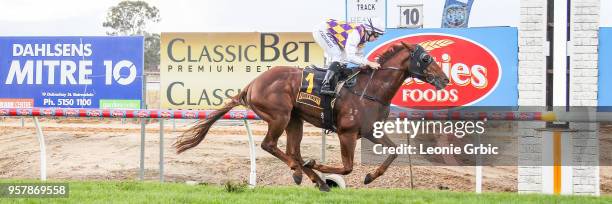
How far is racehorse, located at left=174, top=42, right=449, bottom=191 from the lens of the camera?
7.90 m

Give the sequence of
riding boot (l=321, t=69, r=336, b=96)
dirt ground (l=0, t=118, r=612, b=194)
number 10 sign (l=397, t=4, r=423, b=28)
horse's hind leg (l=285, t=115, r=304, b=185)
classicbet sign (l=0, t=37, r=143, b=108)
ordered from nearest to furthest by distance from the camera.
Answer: riding boot (l=321, t=69, r=336, b=96) → horse's hind leg (l=285, t=115, r=304, b=185) → classicbet sign (l=0, t=37, r=143, b=108) → number 10 sign (l=397, t=4, r=423, b=28) → dirt ground (l=0, t=118, r=612, b=194)

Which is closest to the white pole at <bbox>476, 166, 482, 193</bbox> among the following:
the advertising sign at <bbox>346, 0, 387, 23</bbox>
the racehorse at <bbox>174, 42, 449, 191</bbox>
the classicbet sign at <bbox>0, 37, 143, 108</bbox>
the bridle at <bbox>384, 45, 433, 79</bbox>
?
the racehorse at <bbox>174, 42, 449, 191</bbox>

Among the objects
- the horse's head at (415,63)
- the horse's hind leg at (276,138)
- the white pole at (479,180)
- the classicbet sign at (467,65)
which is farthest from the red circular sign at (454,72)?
the horse's hind leg at (276,138)

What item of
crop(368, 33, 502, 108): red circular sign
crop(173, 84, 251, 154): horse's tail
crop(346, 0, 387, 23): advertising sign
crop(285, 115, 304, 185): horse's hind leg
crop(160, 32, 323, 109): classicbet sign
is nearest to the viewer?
crop(285, 115, 304, 185): horse's hind leg

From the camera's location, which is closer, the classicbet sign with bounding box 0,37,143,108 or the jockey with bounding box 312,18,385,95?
the jockey with bounding box 312,18,385,95

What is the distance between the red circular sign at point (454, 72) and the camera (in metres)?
9.59

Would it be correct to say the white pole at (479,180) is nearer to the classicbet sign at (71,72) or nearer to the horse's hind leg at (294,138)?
the horse's hind leg at (294,138)

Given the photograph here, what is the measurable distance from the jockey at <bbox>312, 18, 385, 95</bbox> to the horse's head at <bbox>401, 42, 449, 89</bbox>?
35 centimetres

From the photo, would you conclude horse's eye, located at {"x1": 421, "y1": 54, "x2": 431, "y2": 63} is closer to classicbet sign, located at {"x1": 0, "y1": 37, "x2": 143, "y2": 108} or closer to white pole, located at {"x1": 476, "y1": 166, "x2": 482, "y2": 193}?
white pole, located at {"x1": 476, "y1": 166, "x2": 482, "y2": 193}

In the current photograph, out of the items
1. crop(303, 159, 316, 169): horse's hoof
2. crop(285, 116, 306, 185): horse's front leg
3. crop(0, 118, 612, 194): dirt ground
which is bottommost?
crop(0, 118, 612, 194): dirt ground

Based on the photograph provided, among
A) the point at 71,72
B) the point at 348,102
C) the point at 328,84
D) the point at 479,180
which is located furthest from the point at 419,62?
the point at 71,72

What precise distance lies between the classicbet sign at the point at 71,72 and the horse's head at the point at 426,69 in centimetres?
401

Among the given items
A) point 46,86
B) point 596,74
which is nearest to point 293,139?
point 596,74

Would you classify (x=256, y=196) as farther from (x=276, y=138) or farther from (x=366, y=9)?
(x=366, y=9)
